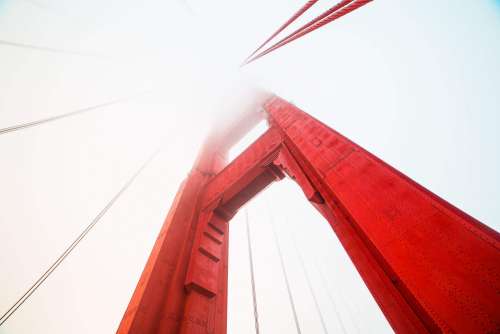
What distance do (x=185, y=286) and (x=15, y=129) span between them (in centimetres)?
247

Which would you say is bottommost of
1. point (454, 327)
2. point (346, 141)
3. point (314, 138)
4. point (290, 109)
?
point (454, 327)

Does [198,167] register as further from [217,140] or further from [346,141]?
[346,141]

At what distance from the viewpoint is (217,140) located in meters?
6.20

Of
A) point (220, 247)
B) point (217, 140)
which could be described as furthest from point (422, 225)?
point (217, 140)

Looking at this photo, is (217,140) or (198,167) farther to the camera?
(217,140)

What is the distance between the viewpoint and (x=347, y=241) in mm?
1538

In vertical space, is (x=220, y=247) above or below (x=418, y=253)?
above

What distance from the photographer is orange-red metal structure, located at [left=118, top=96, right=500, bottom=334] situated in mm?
844

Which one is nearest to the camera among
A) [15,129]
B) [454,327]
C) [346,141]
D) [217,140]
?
[454,327]

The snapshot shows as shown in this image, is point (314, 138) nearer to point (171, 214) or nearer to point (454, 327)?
point (454, 327)

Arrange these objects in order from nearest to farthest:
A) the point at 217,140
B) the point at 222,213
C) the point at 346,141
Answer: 1. the point at 346,141
2. the point at 222,213
3. the point at 217,140

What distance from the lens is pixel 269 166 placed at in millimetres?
3107

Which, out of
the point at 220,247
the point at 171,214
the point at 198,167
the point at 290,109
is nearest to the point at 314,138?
the point at 290,109

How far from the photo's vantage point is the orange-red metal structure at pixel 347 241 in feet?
2.77
